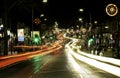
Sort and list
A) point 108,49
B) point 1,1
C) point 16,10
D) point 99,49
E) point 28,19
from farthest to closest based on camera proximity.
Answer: point 28,19, point 16,10, point 1,1, point 108,49, point 99,49

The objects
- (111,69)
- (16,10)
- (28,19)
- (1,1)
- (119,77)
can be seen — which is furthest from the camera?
(28,19)

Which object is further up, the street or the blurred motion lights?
the blurred motion lights

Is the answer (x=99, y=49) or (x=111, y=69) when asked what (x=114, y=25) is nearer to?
(x=99, y=49)

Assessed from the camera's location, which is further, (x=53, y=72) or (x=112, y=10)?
(x=112, y=10)

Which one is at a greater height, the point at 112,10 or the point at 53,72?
the point at 112,10

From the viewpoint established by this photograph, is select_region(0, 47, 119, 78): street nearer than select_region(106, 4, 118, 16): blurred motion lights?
Yes

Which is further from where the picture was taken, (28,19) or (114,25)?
(28,19)

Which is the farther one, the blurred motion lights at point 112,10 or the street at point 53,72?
the blurred motion lights at point 112,10

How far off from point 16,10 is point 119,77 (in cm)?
5134

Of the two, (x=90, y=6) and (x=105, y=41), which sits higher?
(x=90, y=6)

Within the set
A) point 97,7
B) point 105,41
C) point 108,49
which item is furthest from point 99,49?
point 97,7

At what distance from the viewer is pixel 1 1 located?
210ft

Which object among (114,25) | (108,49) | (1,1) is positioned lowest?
(108,49)

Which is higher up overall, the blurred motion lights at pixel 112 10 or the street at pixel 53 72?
the blurred motion lights at pixel 112 10
